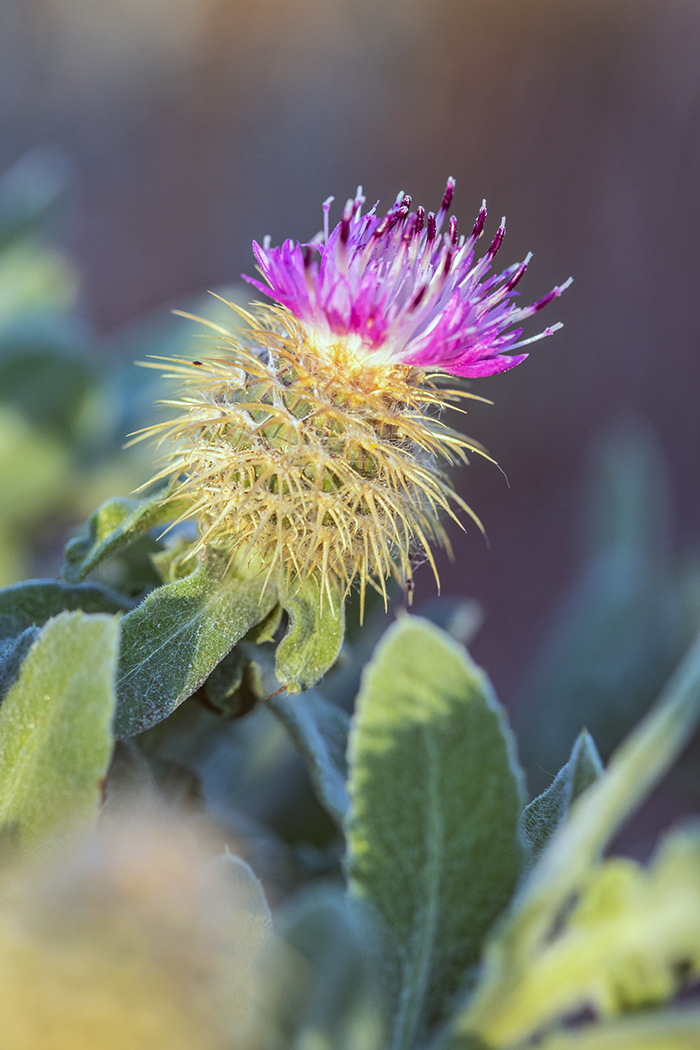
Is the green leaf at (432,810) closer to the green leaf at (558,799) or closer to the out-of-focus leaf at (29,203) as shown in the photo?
the green leaf at (558,799)

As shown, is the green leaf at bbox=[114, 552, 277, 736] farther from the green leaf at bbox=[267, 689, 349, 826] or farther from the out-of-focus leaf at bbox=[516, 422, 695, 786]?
the out-of-focus leaf at bbox=[516, 422, 695, 786]

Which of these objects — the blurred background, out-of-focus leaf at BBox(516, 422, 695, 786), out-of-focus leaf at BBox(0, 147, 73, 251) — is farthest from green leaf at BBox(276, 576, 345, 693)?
the blurred background

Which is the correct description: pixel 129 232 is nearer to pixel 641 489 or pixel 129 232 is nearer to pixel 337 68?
pixel 337 68

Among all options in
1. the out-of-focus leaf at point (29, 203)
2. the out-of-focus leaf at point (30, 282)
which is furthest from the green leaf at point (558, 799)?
the out-of-focus leaf at point (29, 203)

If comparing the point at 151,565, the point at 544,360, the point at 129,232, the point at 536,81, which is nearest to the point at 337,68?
the point at 536,81

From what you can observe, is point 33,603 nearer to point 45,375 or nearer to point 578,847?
point 578,847

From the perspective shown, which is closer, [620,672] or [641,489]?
[620,672]

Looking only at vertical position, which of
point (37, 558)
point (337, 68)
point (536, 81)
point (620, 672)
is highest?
point (337, 68)

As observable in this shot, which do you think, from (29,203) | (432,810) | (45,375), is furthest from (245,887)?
(29,203)
